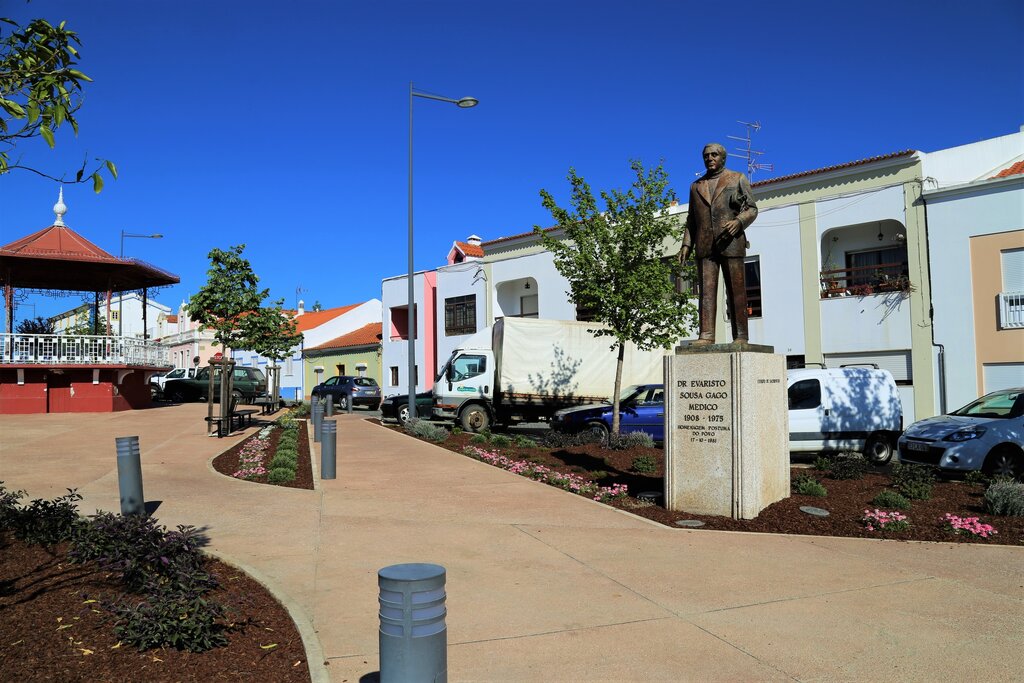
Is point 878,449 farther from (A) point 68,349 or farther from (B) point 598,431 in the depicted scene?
(A) point 68,349

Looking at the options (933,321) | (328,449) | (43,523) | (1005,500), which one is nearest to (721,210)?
(1005,500)

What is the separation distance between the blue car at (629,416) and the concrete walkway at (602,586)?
5.99 metres

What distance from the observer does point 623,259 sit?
1502cm

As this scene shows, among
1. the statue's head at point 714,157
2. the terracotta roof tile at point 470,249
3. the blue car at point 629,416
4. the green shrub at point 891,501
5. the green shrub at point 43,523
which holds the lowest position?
the green shrub at point 891,501

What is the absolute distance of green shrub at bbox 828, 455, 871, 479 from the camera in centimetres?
1040

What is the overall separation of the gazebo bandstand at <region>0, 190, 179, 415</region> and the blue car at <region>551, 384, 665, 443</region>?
18211mm

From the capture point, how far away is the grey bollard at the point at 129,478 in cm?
806

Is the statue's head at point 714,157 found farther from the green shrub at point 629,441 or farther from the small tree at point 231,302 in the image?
the small tree at point 231,302

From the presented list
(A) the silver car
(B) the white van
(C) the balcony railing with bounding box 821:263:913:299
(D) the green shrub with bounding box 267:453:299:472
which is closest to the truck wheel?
(D) the green shrub with bounding box 267:453:299:472

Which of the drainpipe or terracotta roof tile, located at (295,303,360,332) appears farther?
terracotta roof tile, located at (295,303,360,332)

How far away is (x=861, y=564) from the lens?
653cm

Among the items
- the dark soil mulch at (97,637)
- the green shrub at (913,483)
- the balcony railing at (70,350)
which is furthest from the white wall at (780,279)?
the balcony railing at (70,350)

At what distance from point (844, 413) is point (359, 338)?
39864 millimetres

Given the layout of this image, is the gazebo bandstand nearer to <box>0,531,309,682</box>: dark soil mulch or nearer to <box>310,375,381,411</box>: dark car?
<box>310,375,381,411</box>: dark car
